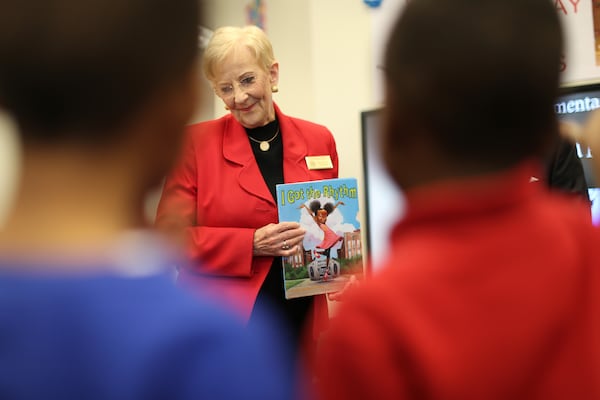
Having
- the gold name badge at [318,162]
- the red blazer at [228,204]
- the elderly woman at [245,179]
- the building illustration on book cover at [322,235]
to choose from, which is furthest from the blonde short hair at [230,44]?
the building illustration on book cover at [322,235]

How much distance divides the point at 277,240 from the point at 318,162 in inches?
14.1

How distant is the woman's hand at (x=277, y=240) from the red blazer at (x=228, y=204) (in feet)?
0.11

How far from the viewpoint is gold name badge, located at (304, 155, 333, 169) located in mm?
2037

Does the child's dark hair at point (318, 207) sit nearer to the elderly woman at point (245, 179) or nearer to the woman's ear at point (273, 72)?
the elderly woman at point (245, 179)

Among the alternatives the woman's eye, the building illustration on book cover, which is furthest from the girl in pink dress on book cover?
the woman's eye

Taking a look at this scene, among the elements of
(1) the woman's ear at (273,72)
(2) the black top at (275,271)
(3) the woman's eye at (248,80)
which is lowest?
(2) the black top at (275,271)

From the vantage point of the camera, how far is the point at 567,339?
2.01 ft

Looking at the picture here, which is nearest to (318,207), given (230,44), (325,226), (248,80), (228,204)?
(325,226)

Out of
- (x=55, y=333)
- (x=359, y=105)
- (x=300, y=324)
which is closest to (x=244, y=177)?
(x=300, y=324)

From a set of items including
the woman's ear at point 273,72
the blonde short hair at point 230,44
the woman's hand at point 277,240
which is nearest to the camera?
the woman's hand at point 277,240

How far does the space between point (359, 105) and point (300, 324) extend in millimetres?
1934

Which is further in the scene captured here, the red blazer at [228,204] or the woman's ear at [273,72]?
the woman's ear at [273,72]

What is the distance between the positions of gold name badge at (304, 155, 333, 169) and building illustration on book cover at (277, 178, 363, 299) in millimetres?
136

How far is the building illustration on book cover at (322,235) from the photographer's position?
187cm
